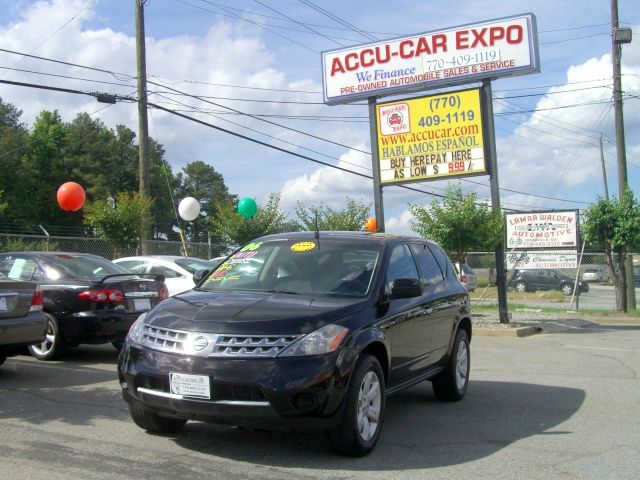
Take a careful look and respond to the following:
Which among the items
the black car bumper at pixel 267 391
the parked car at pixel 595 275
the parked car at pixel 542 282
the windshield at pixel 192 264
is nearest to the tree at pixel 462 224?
the windshield at pixel 192 264

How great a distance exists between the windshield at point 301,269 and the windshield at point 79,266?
3.92 meters

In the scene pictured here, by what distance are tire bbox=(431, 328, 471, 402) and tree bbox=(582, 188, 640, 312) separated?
14221mm

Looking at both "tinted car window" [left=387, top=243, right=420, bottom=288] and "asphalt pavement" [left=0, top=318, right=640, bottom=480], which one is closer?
"asphalt pavement" [left=0, top=318, right=640, bottom=480]

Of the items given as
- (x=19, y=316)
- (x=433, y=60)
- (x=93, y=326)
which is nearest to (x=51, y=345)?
(x=93, y=326)

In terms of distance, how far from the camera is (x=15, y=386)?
314 inches

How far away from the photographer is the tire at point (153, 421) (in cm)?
573

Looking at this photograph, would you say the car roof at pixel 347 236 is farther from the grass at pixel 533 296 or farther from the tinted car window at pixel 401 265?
the grass at pixel 533 296

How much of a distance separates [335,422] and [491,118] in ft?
43.5

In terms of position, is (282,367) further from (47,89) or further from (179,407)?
(47,89)

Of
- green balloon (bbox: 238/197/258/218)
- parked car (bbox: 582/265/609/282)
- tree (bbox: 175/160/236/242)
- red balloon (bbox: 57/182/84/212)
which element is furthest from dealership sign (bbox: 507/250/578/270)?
tree (bbox: 175/160/236/242)

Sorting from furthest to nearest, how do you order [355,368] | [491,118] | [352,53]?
[352,53]
[491,118]
[355,368]

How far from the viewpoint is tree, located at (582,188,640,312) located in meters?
20.4

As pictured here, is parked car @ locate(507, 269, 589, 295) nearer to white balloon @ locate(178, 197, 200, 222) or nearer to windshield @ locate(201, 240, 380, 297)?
white balloon @ locate(178, 197, 200, 222)

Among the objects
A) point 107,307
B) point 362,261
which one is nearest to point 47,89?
point 107,307
